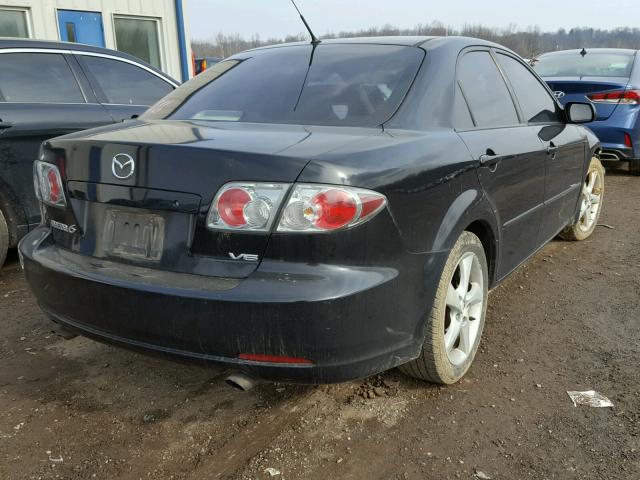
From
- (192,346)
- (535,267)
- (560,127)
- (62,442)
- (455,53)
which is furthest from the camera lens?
(535,267)

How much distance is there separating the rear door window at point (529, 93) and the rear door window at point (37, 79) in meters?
3.20

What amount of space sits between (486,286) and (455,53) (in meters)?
1.14

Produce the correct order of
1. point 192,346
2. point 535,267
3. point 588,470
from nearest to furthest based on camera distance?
point 192,346, point 588,470, point 535,267

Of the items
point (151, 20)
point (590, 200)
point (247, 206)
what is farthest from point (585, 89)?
point (151, 20)

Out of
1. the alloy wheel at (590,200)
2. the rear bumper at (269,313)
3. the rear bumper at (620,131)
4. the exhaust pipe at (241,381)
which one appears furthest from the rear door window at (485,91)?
the rear bumper at (620,131)

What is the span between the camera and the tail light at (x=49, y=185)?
7.60 ft

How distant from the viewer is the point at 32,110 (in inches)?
164

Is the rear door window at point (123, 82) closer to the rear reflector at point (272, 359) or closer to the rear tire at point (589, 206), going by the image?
the rear reflector at point (272, 359)

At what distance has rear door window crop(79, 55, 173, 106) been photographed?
479 cm

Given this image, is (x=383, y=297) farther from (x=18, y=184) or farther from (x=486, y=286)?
(x=18, y=184)

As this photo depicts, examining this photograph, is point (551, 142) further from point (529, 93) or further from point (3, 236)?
point (3, 236)

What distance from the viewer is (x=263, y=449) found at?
2229mm

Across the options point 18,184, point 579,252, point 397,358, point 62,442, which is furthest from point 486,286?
point 18,184

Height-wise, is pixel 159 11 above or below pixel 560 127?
above
